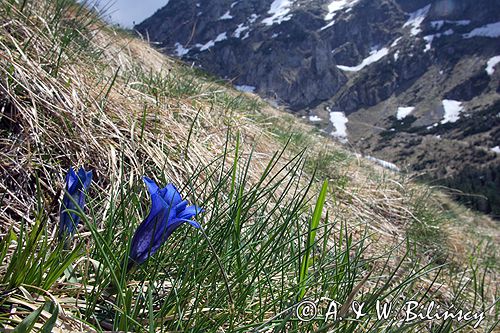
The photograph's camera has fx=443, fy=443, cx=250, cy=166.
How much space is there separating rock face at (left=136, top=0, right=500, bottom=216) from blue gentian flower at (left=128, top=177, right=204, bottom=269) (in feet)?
321

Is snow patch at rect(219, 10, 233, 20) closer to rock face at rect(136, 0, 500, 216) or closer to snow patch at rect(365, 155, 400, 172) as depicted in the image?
rock face at rect(136, 0, 500, 216)

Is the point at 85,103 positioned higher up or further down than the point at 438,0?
higher up

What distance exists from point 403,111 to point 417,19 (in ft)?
182

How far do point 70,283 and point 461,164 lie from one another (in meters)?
93.3

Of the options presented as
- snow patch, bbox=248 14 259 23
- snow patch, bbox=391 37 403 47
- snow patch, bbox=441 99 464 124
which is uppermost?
snow patch, bbox=248 14 259 23

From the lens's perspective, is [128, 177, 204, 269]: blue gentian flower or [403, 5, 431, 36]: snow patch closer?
[128, 177, 204, 269]: blue gentian flower

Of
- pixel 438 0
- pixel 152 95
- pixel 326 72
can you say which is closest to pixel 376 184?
pixel 152 95

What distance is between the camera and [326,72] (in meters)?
160

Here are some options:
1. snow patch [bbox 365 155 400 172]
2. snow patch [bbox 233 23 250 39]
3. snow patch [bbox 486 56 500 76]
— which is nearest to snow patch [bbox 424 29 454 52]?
snow patch [bbox 486 56 500 76]

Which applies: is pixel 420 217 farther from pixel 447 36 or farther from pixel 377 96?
pixel 447 36

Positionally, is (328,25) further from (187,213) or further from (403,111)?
(187,213)

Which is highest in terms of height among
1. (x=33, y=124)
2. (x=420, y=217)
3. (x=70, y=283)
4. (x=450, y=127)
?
(x=33, y=124)

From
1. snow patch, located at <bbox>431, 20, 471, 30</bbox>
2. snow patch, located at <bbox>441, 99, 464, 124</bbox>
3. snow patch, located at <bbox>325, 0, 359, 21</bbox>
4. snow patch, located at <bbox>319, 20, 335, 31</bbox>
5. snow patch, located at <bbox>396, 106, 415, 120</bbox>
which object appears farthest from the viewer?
snow patch, located at <bbox>325, 0, 359, 21</bbox>

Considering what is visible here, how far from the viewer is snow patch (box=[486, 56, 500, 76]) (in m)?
125
